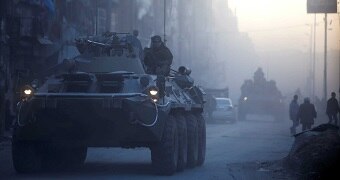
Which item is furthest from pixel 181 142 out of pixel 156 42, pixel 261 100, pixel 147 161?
pixel 261 100

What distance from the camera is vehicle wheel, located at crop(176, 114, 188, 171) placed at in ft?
48.3

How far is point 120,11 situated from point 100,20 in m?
8.50

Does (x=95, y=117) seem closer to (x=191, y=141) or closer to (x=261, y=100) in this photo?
(x=191, y=141)

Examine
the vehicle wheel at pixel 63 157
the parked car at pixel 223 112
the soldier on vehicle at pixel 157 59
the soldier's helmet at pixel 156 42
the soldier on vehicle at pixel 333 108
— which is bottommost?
the parked car at pixel 223 112

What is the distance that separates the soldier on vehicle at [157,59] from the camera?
51.7 feet

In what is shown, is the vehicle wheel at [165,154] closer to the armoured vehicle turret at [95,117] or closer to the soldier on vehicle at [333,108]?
the armoured vehicle turret at [95,117]

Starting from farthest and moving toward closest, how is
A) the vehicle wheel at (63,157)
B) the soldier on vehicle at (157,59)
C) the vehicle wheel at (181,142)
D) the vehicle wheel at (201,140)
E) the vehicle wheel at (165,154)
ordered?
the vehicle wheel at (201,140) < the soldier on vehicle at (157,59) < the vehicle wheel at (181,142) < the vehicle wheel at (63,157) < the vehicle wheel at (165,154)

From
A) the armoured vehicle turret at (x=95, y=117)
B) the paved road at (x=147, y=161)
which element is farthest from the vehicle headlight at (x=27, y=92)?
the paved road at (x=147, y=161)

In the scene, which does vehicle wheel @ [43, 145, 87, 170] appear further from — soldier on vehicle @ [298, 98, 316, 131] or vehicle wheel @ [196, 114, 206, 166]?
soldier on vehicle @ [298, 98, 316, 131]

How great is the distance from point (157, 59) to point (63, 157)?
255 centimetres

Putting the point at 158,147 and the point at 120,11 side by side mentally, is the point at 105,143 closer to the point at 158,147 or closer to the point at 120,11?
the point at 158,147

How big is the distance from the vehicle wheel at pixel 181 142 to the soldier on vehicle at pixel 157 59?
1063 mm

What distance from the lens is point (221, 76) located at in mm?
104500

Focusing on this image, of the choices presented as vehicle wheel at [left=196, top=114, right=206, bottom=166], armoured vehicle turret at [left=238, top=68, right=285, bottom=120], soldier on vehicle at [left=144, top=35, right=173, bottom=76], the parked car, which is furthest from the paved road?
armoured vehicle turret at [left=238, top=68, right=285, bottom=120]
